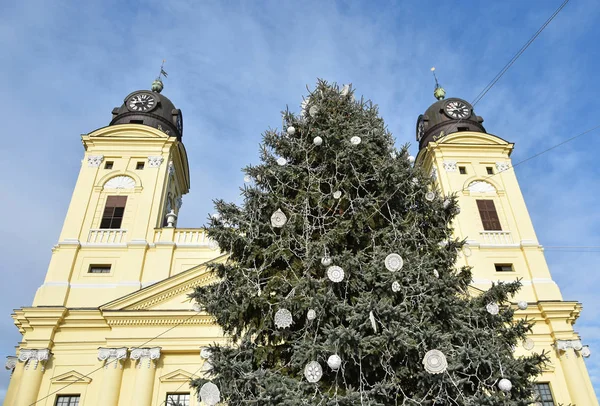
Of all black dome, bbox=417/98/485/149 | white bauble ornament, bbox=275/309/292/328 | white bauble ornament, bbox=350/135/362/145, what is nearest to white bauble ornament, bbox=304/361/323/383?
white bauble ornament, bbox=275/309/292/328

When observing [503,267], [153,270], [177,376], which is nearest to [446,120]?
[503,267]

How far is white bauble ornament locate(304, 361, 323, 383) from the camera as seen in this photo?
266 inches

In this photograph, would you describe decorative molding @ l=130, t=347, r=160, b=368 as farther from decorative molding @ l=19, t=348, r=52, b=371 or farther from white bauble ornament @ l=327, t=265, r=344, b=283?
white bauble ornament @ l=327, t=265, r=344, b=283

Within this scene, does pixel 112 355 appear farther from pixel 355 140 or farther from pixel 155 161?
pixel 355 140

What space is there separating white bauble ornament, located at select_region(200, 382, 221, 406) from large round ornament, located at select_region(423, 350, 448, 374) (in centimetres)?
317

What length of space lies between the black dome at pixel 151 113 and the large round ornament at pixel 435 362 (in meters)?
20.6

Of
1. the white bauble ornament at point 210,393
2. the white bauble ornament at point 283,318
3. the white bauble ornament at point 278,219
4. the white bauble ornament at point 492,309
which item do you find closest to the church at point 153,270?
the white bauble ornament at point 492,309

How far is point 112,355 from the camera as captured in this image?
655 inches

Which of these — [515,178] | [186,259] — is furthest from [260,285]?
[515,178]

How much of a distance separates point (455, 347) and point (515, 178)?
18238 millimetres

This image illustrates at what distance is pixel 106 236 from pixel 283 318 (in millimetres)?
15639

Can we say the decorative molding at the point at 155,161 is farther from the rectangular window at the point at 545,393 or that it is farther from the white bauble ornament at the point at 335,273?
the rectangular window at the point at 545,393

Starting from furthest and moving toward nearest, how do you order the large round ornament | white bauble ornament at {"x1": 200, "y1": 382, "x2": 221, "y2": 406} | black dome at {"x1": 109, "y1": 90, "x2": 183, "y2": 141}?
black dome at {"x1": 109, "y1": 90, "x2": 183, "y2": 141}, white bauble ornament at {"x1": 200, "y1": 382, "x2": 221, "y2": 406}, the large round ornament

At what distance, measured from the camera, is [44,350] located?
667 inches
